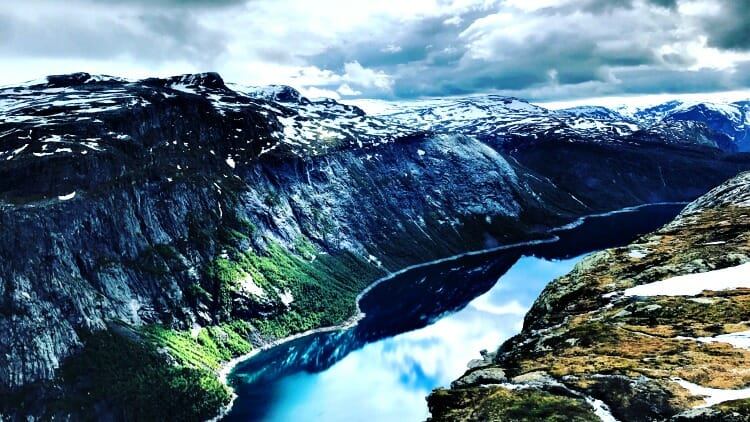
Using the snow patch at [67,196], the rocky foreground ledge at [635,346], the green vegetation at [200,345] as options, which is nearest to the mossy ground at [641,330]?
the rocky foreground ledge at [635,346]

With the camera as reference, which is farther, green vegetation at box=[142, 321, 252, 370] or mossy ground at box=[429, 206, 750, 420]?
green vegetation at box=[142, 321, 252, 370]

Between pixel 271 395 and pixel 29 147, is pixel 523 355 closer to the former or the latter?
pixel 271 395

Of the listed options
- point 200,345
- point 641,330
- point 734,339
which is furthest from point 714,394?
point 200,345

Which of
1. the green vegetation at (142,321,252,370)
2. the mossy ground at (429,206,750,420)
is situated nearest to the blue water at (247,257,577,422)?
the green vegetation at (142,321,252,370)

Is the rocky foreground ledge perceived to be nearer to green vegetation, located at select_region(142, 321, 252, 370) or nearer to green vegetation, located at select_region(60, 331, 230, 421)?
green vegetation, located at select_region(60, 331, 230, 421)

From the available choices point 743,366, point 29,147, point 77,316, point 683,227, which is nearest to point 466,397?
point 743,366

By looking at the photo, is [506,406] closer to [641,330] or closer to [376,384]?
[641,330]

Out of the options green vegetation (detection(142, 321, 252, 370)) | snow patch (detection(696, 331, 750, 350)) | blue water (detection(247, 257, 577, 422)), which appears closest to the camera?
snow patch (detection(696, 331, 750, 350))
